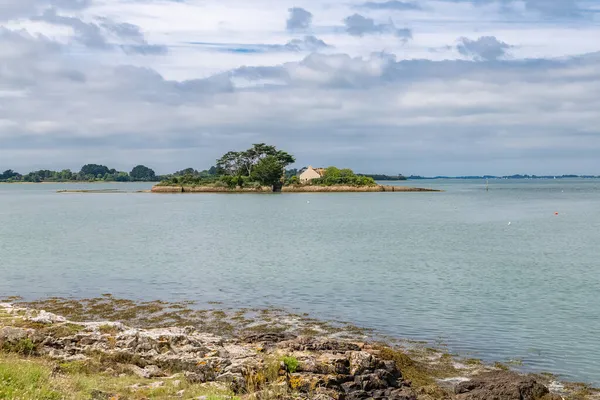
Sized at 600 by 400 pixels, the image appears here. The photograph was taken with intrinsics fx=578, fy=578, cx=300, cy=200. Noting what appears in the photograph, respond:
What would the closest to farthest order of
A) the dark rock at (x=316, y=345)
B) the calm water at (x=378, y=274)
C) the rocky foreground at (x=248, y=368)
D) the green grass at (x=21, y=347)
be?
the rocky foreground at (x=248, y=368), the green grass at (x=21, y=347), the dark rock at (x=316, y=345), the calm water at (x=378, y=274)

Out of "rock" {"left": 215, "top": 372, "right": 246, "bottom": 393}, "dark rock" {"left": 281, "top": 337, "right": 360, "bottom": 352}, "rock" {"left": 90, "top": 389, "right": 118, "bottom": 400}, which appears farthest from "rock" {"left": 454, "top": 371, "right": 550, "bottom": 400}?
"rock" {"left": 90, "top": 389, "right": 118, "bottom": 400}

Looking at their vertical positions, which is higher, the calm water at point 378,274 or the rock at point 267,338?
the rock at point 267,338

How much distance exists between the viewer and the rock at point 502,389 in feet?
46.3

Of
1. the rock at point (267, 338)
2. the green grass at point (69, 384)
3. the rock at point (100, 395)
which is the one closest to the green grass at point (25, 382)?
the green grass at point (69, 384)

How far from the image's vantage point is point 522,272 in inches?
1439

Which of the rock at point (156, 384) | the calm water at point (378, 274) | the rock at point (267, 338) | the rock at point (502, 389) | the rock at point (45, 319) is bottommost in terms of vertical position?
the calm water at point (378, 274)

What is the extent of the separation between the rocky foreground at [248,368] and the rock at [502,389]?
0.08 feet

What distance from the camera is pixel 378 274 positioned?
3584 centimetres

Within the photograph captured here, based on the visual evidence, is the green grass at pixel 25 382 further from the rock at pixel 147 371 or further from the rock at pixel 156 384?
the rock at pixel 147 371

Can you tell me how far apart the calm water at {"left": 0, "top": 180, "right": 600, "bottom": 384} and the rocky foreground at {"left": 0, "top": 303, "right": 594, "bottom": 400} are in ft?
11.1

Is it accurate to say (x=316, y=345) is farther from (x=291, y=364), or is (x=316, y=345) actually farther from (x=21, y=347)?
(x=21, y=347)

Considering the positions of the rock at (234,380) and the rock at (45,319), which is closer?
the rock at (234,380)

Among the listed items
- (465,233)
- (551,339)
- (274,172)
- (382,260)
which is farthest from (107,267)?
(274,172)

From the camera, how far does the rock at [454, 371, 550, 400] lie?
14.1m
